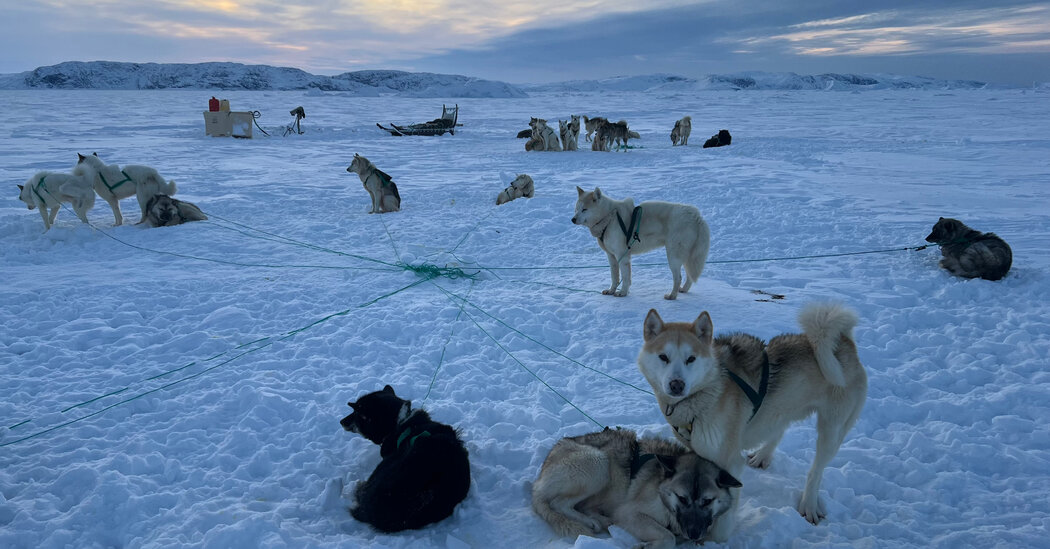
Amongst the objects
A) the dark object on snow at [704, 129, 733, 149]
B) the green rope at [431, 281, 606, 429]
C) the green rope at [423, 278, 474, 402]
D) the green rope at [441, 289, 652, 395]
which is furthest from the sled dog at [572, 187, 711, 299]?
the dark object on snow at [704, 129, 733, 149]

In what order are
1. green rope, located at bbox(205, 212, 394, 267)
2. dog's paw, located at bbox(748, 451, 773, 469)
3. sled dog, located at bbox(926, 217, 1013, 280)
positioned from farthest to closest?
1. green rope, located at bbox(205, 212, 394, 267)
2. sled dog, located at bbox(926, 217, 1013, 280)
3. dog's paw, located at bbox(748, 451, 773, 469)

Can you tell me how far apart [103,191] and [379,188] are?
419 centimetres

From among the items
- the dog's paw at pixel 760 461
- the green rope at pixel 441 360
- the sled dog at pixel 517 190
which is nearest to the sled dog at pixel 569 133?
the sled dog at pixel 517 190

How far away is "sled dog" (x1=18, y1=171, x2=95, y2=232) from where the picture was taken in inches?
324

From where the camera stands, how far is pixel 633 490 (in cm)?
298

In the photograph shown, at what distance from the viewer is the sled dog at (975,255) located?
6.26 m

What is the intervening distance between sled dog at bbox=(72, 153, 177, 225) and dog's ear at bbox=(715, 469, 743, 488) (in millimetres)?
9533

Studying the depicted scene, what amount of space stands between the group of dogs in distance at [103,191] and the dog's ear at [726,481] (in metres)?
9.09

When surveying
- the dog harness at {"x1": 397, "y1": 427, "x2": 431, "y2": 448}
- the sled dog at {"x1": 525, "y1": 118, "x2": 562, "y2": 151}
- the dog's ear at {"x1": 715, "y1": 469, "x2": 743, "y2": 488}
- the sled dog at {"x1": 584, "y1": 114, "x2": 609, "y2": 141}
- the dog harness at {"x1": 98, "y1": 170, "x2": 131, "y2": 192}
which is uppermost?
the sled dog at {"x1": 584, "y1": 114, "x2": 609, "y2": 141}

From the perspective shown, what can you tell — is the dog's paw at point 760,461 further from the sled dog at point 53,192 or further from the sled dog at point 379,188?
the sled dog at point 53,192

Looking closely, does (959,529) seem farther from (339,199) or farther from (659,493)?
(339,199)

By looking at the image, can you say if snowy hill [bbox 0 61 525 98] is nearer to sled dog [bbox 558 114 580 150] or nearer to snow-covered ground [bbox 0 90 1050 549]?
sled dog [bbox 558 114 580 150]

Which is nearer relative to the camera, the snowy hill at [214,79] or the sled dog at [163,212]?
the sled dog at [163,212]

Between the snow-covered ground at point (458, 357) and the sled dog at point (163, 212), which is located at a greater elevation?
the sled dog at point (163, 212)
